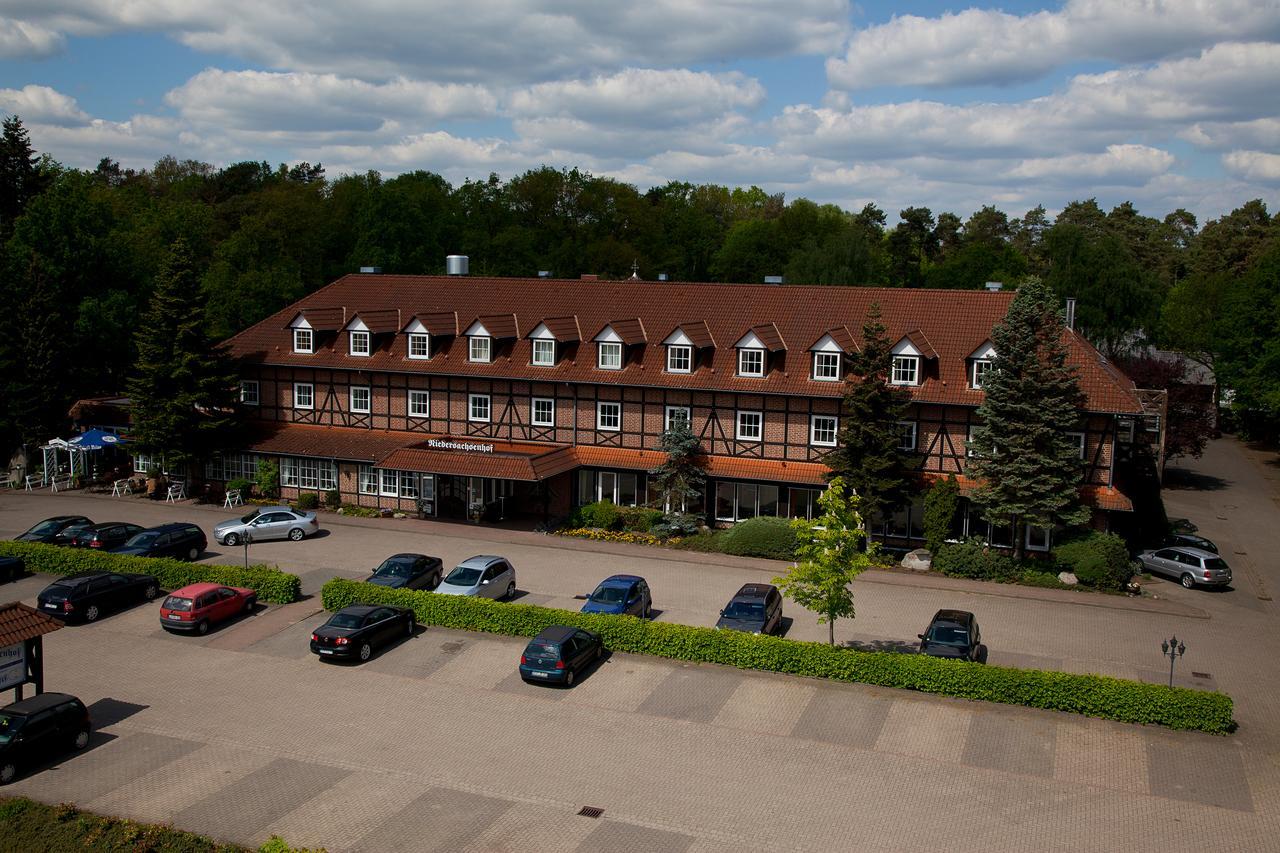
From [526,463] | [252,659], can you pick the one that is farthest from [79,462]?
[252,659]

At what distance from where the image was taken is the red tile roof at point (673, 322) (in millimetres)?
40438

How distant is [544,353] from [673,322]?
5773mm

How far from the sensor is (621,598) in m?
31.1

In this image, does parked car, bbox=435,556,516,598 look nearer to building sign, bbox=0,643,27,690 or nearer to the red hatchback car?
the red hatchback car

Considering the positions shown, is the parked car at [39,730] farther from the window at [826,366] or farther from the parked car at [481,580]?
the window at [826,366]

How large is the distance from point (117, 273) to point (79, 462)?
10989 millimetres

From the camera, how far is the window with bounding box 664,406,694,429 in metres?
42.0

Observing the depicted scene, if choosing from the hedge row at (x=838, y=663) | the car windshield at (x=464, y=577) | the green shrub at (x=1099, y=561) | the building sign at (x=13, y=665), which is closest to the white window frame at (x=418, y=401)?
the car windshield at (x=464, y=577)

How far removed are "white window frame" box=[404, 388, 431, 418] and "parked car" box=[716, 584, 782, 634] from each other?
20524mm

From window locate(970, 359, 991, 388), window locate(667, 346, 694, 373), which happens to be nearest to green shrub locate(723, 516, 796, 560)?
window locate(667, 346, 694, 373)

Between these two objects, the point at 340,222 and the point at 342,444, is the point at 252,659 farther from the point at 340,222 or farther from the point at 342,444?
the point at 340,222

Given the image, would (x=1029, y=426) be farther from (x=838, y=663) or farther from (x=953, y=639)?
(x=838, y=663)

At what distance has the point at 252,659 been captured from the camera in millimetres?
28859

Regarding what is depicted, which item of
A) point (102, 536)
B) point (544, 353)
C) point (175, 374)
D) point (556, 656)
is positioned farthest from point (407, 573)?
point (175, 374)
